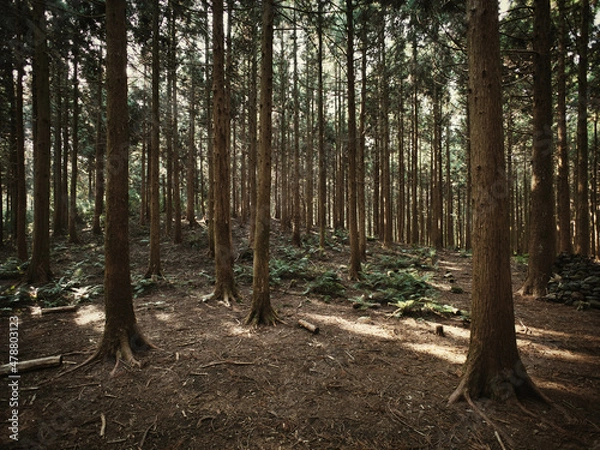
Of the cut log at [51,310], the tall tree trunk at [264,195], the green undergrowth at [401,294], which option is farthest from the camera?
the cut log at [51,310]

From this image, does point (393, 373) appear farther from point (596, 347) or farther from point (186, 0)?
point (186, 0)

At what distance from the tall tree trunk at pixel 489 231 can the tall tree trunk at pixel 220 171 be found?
6.07 m

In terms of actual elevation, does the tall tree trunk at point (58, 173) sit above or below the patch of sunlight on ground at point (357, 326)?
above

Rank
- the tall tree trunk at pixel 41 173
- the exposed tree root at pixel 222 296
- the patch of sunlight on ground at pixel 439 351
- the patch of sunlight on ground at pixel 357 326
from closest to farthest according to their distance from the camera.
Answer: the patch of sunlight on ground at pixel 439 351 → the patch of sunlight on ground at pixel 357 326 → the exposed tree root at pixel 222 296 → the tall tree trunk at pixel 41 173

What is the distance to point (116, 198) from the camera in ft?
14.9

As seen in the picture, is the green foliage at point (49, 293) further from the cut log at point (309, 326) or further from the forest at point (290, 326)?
the cut log at point (309, 326)

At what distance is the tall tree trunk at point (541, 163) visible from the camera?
24.9ft

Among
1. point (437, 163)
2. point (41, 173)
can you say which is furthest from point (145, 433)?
point (437, 163)

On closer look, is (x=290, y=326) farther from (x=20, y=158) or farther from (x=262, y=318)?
(x=20, y=158)

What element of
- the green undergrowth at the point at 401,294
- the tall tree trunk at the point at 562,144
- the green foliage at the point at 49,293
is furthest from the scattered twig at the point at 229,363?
the tall tree trunk at the point at 562,144

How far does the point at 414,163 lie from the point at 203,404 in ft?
59.1

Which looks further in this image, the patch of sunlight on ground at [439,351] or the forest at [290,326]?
the patch of sunlight on ground at [439,351]

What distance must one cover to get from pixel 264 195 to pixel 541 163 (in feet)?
26.1

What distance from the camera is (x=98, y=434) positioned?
294cm
